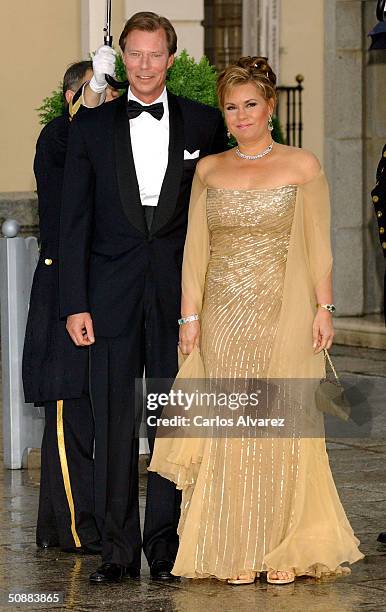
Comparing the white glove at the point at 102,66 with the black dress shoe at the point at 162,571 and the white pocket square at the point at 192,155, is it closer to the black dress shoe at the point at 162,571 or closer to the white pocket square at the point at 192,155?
the white pocket square at the point at 192,155

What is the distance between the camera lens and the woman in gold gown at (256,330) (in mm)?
6551

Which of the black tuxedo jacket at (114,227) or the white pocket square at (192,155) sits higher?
the white pocket square at (192,155)

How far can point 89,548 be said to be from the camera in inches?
281

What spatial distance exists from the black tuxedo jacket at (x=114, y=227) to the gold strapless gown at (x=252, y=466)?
178 millimetres

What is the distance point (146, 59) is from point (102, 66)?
393mm

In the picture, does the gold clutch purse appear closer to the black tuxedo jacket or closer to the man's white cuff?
the black tuxedo jacket

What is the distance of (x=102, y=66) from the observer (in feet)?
22.6

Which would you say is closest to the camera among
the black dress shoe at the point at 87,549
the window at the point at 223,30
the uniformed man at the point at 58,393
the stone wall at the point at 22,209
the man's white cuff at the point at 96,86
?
the man's white cuff at the point at 96,86

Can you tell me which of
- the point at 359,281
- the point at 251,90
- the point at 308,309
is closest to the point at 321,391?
the point at 308,309

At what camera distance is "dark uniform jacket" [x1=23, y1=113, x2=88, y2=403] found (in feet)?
23.7

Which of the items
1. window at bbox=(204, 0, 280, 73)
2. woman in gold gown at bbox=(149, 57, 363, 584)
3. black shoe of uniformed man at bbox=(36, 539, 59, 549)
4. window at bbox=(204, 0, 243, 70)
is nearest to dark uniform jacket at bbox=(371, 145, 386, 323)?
woman in gold gown at bbox=(149, 57, 363, 584)

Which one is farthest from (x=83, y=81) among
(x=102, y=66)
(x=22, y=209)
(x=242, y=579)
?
(x=22, y=209)

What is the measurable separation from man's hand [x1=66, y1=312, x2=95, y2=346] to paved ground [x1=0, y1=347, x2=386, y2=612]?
36.9 inches

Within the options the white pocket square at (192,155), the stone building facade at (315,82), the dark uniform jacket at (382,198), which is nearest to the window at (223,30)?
the stone building facade at (315,82)
